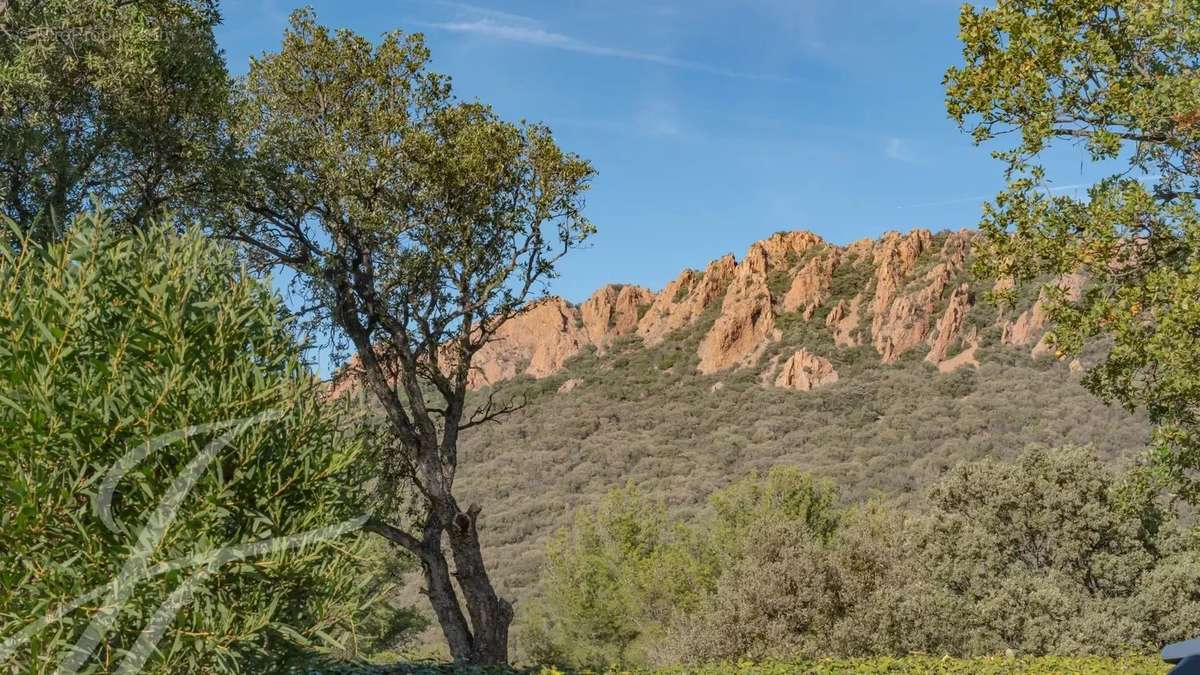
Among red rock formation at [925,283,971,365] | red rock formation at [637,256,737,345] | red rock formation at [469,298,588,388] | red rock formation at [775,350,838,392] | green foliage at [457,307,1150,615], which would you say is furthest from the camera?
red rock formation at [637,256,737,345]

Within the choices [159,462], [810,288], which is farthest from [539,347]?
[159,462]

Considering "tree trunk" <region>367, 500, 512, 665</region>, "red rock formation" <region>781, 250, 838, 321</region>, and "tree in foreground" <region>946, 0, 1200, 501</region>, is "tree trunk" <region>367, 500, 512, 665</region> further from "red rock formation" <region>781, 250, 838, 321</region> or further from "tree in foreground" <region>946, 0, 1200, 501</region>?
"red rock formation" <region>781, 250, 838, 321</region>

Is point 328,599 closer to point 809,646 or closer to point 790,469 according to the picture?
point 809,646

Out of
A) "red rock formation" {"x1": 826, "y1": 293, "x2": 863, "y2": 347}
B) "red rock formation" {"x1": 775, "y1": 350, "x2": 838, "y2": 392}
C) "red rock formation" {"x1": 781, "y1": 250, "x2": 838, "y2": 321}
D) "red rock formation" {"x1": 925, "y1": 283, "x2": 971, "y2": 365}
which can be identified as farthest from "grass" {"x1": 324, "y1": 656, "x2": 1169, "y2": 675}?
"red rock formation" {"x1": 781, "y1": 250, "x2": 838, "y2": 321}

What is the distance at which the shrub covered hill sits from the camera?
53.0 metres

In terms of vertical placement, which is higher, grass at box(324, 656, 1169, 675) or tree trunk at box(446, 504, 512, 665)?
tree trunk at box(446, 504, 512, 665)

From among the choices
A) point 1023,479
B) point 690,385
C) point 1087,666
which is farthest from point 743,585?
point 690,385

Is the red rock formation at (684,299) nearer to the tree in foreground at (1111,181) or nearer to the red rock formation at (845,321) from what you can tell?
the red rock formation at (845,321)

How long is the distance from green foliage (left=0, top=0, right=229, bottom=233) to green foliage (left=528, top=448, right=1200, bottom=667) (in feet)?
48.1

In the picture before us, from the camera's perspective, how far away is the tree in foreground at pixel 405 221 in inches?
639

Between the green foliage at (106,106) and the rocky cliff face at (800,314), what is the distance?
52524 mm

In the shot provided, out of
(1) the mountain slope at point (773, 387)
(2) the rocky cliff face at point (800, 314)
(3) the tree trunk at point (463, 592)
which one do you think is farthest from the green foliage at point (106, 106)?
(2) the rocky cliff face at point (800, 314)

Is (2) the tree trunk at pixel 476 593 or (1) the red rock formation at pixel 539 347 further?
(1) the red rock formation at pixel 539 347

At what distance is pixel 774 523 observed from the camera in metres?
24.1
